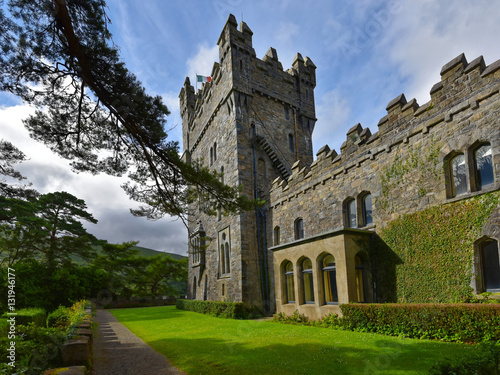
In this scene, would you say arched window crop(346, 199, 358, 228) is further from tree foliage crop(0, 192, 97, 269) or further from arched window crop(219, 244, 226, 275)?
tree foliage crop(0, 192, 97, 269)

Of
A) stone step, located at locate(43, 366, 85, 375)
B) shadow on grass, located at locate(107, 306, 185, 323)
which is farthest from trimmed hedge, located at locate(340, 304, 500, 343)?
shadow on grass, located at locate(107, 306, 185, 323)

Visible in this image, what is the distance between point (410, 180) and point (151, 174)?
27.5ft

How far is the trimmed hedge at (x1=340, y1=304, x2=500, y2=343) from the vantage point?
712cm

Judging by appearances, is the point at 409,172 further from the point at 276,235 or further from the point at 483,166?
the point at 276,235

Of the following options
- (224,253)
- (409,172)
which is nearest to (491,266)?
(409,172)

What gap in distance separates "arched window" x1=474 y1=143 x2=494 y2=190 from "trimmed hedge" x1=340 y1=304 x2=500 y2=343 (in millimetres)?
3533

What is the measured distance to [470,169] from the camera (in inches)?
365

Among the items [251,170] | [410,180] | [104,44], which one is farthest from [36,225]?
[410,180]

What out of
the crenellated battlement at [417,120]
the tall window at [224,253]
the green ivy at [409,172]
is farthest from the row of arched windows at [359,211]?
the tall window at [224,253]

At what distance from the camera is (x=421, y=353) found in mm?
6707

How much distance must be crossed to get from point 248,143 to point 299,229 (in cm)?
727

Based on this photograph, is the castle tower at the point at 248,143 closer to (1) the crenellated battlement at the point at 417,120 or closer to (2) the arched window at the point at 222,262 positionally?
(2) the arched window at the point at 222,262

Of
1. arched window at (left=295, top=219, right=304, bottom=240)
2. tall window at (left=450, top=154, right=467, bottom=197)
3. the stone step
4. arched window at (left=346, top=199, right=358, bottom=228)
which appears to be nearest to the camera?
the stone step

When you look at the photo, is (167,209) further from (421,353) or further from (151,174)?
(421,353)
